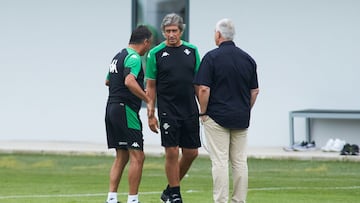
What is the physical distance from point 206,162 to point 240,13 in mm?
3583

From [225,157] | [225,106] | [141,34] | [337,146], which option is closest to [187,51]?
[141,34]

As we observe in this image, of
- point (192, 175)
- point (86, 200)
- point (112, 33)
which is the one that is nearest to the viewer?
point (86, 200)

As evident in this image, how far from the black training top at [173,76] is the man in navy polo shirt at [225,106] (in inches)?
27.2

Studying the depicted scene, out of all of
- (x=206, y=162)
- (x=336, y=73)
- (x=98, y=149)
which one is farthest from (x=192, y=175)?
(x=336, y=73)

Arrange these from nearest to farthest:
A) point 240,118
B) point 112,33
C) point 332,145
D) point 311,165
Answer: point 240,118 < point 311,165 < point 332,145 < point 112,33

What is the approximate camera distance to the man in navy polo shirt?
1059 cm

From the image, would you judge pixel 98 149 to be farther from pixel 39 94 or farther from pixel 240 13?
pixel 240 13

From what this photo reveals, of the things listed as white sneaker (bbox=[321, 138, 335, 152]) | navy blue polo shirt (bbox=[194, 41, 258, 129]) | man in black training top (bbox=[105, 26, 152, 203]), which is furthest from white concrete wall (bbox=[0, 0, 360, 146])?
navy blue polo shirt (bbox=[194, 41, 258, 129])

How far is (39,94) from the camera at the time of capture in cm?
2131

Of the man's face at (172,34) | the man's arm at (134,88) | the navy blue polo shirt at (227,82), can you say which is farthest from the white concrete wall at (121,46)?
the navy blue polo shirt at (227,82)

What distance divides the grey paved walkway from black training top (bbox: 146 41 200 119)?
7308mm

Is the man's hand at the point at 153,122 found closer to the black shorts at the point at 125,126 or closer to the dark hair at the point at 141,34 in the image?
the black shorts at the point at 125,126

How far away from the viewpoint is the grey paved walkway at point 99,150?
61.1 feet

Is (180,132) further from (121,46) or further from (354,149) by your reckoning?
(121,46)
